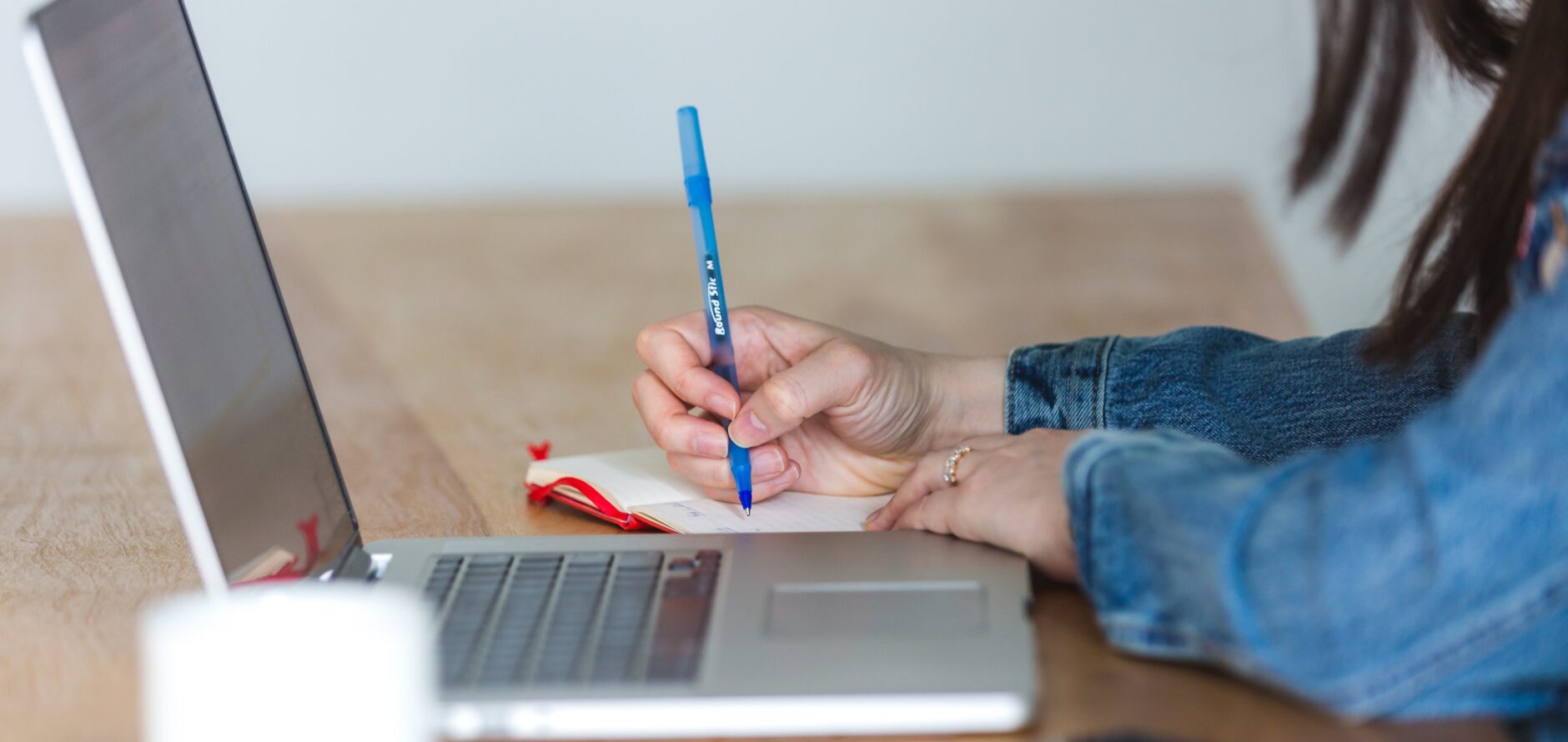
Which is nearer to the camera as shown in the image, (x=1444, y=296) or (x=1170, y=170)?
(x=1444, y=296)

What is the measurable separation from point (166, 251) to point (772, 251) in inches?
43.1

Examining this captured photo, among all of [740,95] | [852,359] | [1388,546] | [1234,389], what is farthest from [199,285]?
[740,95]

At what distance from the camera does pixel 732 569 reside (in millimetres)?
723

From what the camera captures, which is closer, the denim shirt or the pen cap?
the denim shirt

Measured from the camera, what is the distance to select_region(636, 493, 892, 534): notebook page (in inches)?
33.2

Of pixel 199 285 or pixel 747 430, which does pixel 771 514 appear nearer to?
pixel 747 430

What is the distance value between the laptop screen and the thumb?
24cm

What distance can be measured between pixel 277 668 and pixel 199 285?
281 millimetres

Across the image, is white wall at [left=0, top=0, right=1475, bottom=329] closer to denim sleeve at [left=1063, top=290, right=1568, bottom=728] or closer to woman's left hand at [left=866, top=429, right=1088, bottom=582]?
woman's left hand at [left=866, top=429, right=1088, bottom=582]

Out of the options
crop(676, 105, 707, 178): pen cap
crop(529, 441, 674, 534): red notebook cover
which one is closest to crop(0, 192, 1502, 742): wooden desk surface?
crop(529, 441, 674, 534): red notebook cover

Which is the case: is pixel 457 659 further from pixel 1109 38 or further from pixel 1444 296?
pixel 1109 38

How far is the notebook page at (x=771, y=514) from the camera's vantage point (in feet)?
2.77

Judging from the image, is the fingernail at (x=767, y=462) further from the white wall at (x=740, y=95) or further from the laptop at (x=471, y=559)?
the white wall at (x=740, y=95)

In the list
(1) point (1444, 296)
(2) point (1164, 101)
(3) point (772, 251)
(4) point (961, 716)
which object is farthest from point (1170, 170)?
(4) point (961, 716)
